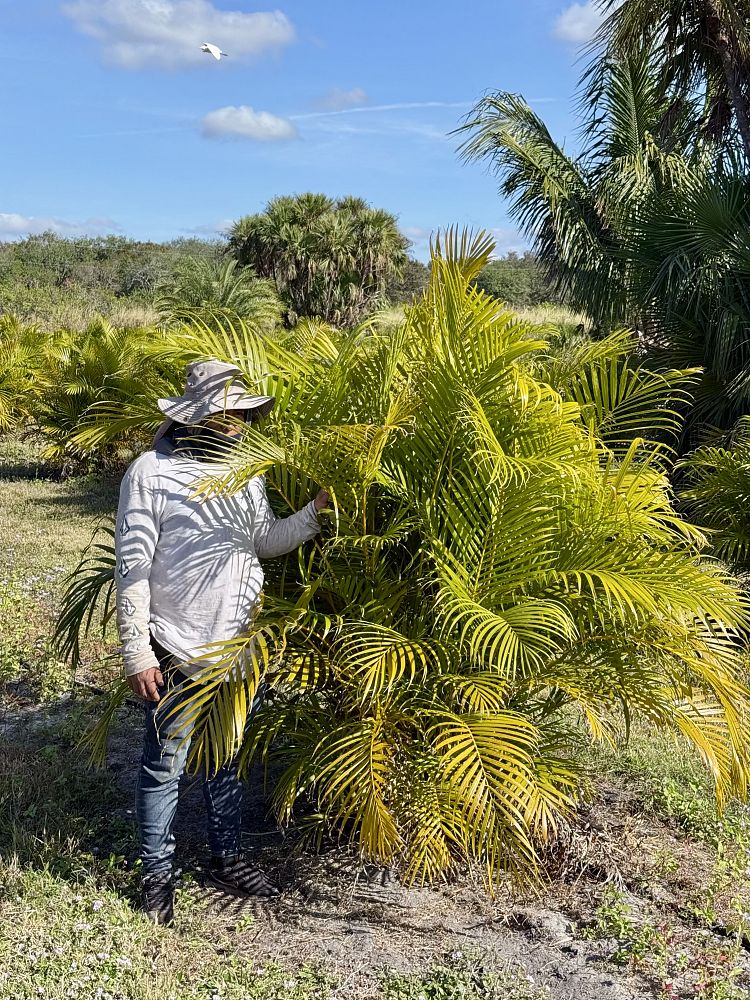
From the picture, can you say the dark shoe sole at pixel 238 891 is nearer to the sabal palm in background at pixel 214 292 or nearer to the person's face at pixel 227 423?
the person's face at pixel 227 423

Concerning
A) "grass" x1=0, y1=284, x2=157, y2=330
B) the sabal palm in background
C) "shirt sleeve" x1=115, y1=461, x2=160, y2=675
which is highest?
"grass" x1=0, y1=284, x2=157, y2=330

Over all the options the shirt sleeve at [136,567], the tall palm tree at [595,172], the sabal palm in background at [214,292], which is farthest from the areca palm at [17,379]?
the shirt sleeve at [136,567]

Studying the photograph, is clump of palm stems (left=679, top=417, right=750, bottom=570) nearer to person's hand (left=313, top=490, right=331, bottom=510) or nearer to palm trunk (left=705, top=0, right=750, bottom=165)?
person's hand (left=313, top=490, right=331, bottom=510)

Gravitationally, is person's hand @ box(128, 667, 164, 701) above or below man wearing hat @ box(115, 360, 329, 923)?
below

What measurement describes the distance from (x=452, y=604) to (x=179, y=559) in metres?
0.90

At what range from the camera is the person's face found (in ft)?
9.78

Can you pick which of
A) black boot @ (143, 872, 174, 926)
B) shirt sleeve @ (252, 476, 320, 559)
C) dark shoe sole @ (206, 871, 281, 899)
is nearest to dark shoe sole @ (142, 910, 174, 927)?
black boot @ (143, 872, 174, 926)

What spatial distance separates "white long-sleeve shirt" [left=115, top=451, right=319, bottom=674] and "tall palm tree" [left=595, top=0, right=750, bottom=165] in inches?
336

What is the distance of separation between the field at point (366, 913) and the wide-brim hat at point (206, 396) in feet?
5.54

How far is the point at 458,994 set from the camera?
2697mm

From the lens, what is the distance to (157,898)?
3.00 metres

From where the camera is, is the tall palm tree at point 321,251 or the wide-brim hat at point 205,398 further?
the tall palm tree at point 321,251

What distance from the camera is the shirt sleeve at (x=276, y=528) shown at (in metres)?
2.98

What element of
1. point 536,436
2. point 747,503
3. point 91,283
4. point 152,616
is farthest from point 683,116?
point 91,283
